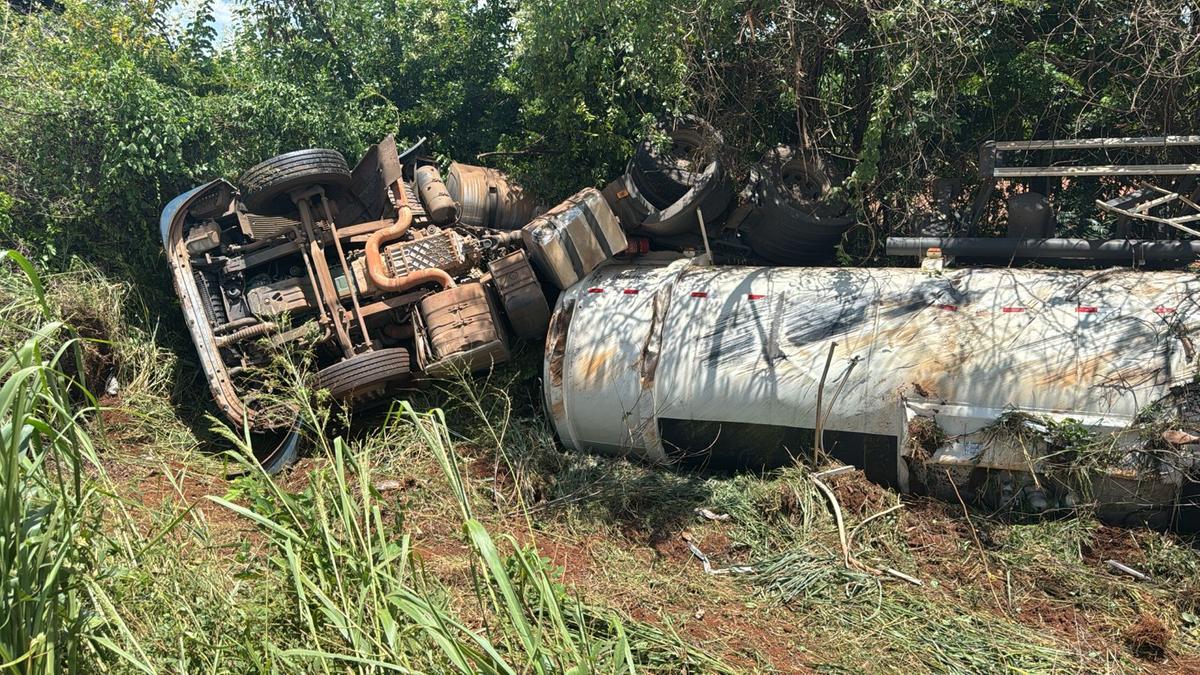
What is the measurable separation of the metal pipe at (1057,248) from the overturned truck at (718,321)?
0.07 feet

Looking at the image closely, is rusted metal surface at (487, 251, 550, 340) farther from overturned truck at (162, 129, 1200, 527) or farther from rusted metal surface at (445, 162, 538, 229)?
rusted metal surface at (445, 162, 538, 229)

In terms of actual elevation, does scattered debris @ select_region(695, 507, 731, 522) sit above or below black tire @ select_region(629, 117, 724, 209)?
below

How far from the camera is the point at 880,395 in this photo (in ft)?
18.5

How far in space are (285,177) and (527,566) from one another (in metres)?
5.10

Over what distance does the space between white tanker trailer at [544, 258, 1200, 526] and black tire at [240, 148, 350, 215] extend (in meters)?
2.26

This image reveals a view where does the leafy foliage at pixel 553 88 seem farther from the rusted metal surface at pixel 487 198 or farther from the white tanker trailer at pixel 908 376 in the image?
the white tanker trailer at pixel 908 376

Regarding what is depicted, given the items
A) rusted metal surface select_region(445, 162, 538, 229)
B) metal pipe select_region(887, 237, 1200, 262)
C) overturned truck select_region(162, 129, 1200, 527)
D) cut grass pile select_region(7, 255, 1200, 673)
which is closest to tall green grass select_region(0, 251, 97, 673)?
cut grass pile select_region(7, 255, 1200, 673)

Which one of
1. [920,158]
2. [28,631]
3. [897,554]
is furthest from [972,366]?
[28,631]

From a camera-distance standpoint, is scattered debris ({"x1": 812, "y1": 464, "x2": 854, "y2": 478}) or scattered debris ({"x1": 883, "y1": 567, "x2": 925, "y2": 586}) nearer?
scattered debris ({"x1": 883, "y1": 567, "x2": 925, "y2": 586})

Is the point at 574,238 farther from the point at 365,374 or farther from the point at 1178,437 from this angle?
the point at 1178,437

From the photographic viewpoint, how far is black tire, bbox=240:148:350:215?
704 cm

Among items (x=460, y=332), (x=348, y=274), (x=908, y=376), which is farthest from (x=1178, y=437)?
(x=348, y=274)

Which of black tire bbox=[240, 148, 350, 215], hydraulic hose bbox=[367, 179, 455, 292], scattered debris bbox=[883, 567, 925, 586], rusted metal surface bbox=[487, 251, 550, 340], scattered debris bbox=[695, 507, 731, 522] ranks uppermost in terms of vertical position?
black tire bbox=[240, 148, 350, 215]

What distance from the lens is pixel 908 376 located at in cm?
558
